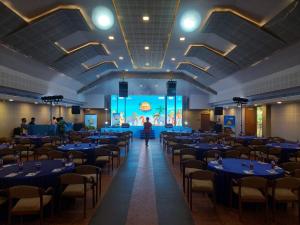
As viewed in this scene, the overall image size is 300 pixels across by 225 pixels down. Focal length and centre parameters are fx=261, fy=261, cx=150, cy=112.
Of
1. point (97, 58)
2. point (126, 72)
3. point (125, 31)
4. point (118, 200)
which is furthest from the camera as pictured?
point (126, 72)

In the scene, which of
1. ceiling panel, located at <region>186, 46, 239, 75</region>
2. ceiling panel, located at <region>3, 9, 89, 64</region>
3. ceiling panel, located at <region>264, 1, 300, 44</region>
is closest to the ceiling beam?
ceiling panel, located at <region>186, 46, 239, 75</region>

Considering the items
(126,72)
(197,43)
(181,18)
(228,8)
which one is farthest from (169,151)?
(126,72)

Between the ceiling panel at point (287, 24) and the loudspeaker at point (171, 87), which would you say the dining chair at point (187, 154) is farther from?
the loudspeaker at point (171, 87)

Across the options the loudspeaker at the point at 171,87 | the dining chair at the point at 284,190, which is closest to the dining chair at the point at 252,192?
the dining chair at the point at 284,190

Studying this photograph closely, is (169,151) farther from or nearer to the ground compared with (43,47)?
nearer to the ground

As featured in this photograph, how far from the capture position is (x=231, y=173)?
220 inches

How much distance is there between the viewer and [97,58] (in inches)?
673

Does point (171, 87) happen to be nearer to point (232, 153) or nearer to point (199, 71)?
point (199, 71)

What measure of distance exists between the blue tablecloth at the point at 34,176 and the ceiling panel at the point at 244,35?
7.27 meters

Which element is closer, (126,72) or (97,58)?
(97,58)

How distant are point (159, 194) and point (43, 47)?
26.7ft

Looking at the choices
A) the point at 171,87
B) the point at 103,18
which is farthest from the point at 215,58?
the point at 103,18

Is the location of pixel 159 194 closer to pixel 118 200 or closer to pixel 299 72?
pixel 118 200

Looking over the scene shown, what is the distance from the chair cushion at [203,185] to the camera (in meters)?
5.45
